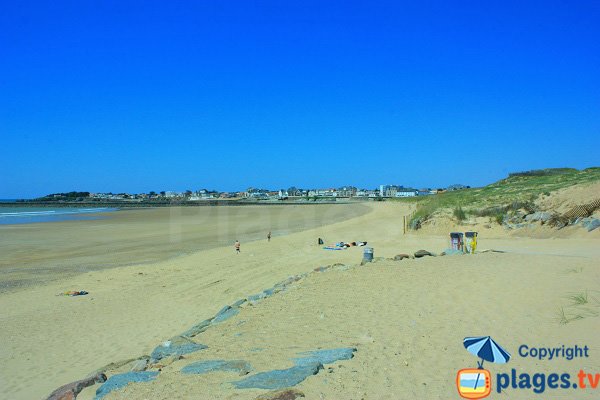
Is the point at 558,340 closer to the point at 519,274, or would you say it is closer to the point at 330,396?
the point at 330,396

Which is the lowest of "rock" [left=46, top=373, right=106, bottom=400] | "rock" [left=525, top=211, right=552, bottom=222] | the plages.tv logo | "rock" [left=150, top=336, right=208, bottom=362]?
"rock" [left=46, top=373, right=106, bottom=400]

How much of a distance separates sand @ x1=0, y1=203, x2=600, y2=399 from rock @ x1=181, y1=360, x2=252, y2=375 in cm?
13

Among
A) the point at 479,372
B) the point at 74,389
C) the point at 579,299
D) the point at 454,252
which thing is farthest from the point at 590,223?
the point at 74,389

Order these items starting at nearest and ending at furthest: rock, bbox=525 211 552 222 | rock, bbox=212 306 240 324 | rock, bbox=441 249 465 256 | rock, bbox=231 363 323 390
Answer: rock, bbox=231 363 323 390 → rock, bbox=212 306 240 324 → rock, bbox=441 249 465 256 → rock, bbox=525 211 552 222

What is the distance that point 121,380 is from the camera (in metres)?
5.84

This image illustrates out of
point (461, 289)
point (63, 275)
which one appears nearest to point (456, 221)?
point (461, 289)

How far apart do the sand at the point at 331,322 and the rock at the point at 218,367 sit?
5.2 inches

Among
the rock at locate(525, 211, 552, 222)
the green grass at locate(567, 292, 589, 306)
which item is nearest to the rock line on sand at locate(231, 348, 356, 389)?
the green grass at locate(567, 292, 589, 306)

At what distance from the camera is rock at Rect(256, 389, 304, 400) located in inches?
184

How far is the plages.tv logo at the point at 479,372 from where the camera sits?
474 centimetres

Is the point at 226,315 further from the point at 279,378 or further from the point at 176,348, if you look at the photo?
the point at 279,378

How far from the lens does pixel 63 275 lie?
17.1 meters

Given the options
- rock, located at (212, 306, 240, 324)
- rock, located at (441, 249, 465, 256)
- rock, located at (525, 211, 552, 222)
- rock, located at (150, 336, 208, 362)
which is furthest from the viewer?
rock, located at (525, 211, 552, 222)

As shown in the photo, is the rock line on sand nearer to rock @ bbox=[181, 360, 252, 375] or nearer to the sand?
the sand
